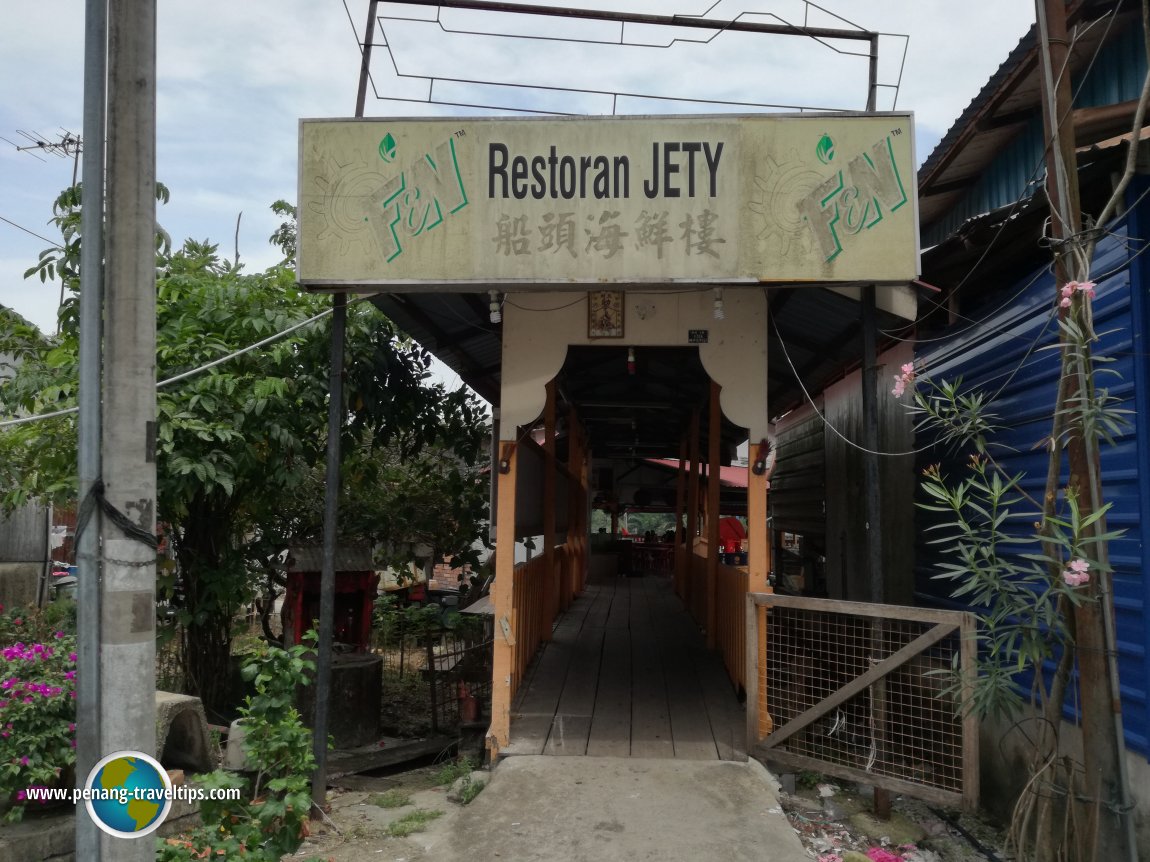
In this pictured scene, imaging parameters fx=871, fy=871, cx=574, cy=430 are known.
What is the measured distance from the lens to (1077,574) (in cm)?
357

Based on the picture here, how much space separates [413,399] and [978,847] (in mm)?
5897

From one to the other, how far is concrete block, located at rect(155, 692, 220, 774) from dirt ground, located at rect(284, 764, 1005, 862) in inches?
35.2

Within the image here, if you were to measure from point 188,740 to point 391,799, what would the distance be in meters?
1.40

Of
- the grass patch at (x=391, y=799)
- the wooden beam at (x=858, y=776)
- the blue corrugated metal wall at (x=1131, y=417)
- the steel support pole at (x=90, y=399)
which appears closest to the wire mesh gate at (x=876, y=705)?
the wooden beam at (x=858, y=776)

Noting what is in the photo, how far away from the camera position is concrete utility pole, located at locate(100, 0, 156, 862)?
3.27 meters

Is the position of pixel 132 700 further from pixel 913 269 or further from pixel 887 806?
pixel 913 269

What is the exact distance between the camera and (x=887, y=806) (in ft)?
17.4

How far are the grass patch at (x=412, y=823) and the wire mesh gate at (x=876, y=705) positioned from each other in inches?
82.0

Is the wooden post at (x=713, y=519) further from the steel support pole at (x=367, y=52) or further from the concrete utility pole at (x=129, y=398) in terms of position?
the concrete utility pole at (x=129, y=398)

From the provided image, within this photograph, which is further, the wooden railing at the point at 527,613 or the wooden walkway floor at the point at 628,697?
the wooden railing at the point at 527,613

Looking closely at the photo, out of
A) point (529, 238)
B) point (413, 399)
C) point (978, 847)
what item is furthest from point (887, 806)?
point (413, 399)

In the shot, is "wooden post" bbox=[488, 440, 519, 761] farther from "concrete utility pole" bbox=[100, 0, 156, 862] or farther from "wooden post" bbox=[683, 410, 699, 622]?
"wooden post" bbox=[683, 410, 699, 622]

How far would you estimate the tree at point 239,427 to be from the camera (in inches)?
261

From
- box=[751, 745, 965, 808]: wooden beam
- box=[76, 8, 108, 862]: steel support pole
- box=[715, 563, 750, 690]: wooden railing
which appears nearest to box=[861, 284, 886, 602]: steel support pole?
box=[751, 745, 965, 808]: wooden beam
